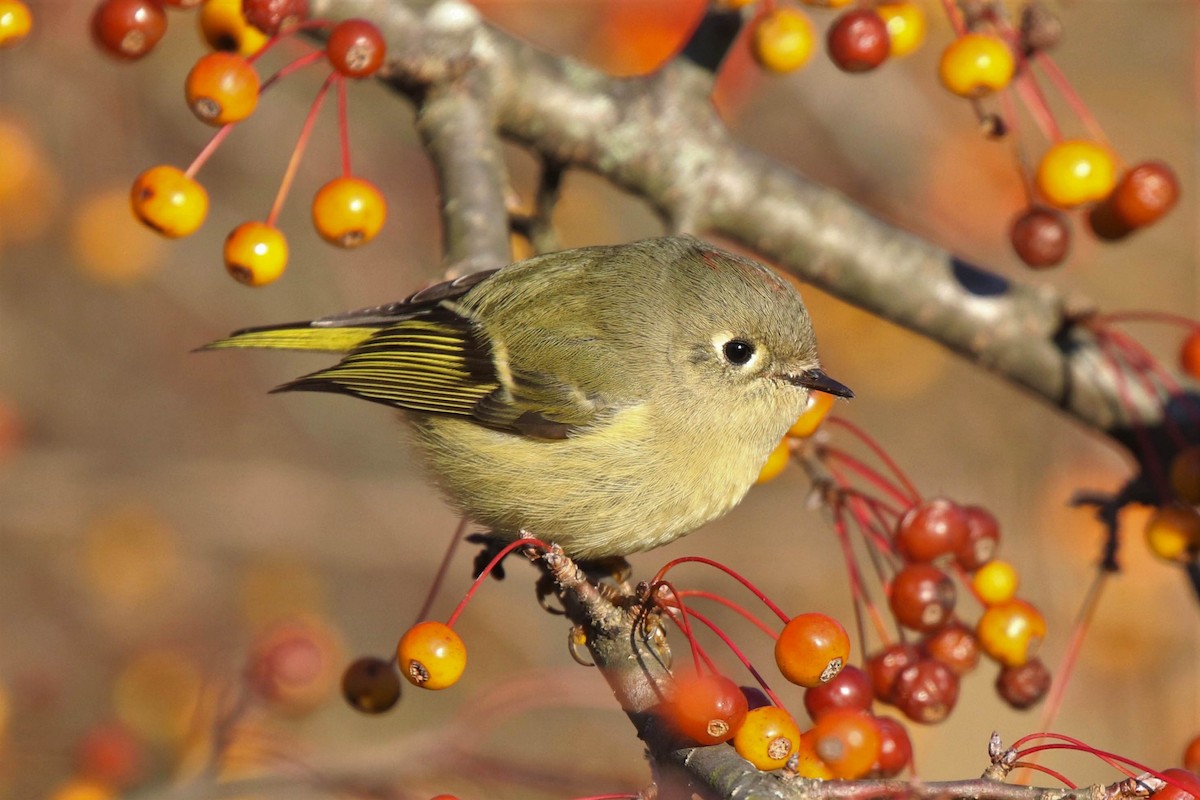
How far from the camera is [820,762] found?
5.28 ft

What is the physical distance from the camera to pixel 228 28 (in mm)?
2297

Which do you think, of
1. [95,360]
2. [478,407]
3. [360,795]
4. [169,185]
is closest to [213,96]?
[169,185]

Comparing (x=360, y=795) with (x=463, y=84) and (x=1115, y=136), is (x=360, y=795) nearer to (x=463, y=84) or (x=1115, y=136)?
(x=463, y=84)

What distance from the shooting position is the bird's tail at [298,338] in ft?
8.27

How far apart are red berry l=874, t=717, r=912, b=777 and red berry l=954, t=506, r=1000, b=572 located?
1.57 ft

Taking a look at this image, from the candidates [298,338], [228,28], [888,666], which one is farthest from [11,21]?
[888,666]

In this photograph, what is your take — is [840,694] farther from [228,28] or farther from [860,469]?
[228,28]

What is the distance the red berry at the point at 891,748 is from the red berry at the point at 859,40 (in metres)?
1.38

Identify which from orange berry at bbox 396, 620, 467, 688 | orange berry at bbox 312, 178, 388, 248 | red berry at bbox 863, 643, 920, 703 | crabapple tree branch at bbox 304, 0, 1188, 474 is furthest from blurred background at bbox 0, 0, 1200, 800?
orange berry at bbox 396, 620, 467, 688

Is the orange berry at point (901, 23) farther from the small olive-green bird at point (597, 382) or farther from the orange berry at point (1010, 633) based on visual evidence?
the orange berry at point (1010, 633)

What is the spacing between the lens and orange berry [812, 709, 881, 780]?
1.59m

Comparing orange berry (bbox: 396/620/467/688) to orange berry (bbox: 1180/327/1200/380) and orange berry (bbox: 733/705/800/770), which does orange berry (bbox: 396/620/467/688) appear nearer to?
orange berry (bbox: 733/705/800/770)

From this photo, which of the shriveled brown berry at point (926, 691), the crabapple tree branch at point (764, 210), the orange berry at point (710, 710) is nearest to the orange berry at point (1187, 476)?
the crabapple tree branch at point (764, 210)

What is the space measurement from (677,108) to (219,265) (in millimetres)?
2442
